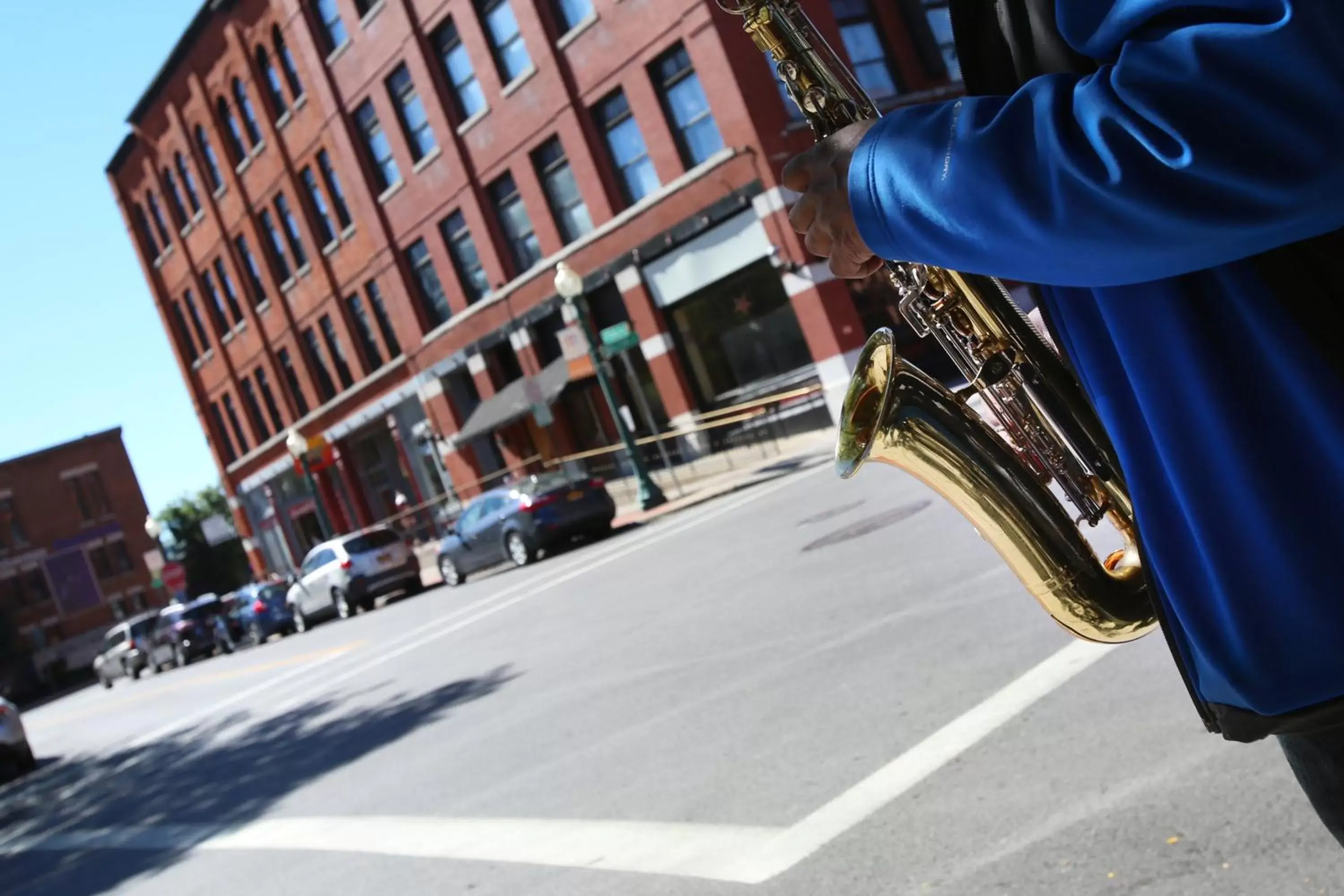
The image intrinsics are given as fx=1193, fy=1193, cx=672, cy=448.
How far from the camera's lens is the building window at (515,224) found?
28.3 metres

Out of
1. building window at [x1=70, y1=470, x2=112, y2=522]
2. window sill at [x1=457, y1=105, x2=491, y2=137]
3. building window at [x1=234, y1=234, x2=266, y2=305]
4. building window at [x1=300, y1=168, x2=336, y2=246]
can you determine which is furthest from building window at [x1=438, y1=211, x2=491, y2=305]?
building window at [x1=70, y1=470, x2=112, y2=522]

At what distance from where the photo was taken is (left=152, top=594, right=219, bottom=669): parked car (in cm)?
3141

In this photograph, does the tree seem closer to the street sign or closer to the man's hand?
the street sign

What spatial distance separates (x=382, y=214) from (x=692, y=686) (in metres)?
28.0

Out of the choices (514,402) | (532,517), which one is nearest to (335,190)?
(514,402)

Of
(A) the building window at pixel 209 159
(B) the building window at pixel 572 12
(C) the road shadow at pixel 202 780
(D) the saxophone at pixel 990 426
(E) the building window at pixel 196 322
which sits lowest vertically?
(C) the road shadow at pixel 202 780

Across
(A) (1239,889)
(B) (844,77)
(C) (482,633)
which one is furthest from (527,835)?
(C) (482,633)

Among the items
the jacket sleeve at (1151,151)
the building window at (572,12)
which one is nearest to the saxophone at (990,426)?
the jacket sleeve at (1151,151)

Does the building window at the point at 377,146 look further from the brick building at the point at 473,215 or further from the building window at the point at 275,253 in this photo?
the building window at the point at 275,253

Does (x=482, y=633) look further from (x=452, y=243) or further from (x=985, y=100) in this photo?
(x=452, y=243)

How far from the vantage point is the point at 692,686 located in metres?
7.26

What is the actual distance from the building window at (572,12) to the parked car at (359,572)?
1148 cm

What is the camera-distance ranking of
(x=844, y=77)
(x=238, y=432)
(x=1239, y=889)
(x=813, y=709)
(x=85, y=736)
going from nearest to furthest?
(x=844, y=77), (x=1239, y=889), (x=813, y=709), (x=85, y=736), (x=238, y=432)

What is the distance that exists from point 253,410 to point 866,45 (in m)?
29.9
